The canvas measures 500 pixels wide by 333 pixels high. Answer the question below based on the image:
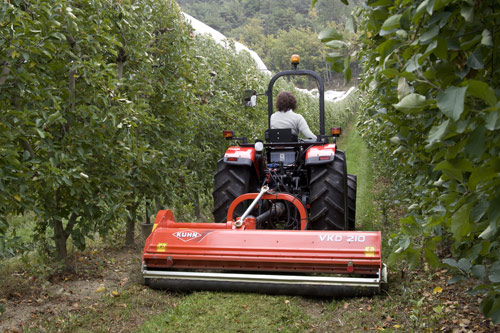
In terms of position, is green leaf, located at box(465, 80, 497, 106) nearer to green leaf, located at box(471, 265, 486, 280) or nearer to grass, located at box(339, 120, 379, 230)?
green leaf, located at box(471, 265, 486, 280)

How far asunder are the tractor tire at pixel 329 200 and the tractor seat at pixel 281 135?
0.73 metres

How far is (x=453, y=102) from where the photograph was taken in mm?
1043

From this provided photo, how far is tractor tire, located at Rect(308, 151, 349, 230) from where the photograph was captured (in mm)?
5281

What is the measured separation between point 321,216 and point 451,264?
3541 mm

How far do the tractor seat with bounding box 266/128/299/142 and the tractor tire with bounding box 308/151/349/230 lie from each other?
2.38 feet

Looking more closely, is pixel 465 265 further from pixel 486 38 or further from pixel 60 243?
pixel 60 243

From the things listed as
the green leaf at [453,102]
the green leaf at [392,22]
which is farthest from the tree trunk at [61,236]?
the green leaf at [453,102]

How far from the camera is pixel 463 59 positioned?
138 cm

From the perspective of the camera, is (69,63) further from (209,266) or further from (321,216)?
(321,216)

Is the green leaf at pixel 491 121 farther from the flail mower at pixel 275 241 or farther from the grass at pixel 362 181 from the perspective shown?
the grass at pixel 362 181

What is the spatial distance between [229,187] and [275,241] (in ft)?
4.34

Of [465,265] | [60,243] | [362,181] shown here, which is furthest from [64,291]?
[362,181]

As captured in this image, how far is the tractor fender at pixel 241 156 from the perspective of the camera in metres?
5.54

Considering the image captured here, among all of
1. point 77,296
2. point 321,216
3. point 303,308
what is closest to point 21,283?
point 77,296
